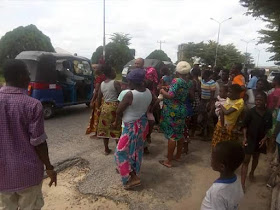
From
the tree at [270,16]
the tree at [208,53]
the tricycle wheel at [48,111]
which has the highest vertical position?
the tree at [208,53]

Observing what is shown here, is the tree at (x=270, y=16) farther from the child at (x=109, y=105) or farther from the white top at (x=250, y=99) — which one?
the child at (x=109, y=105)

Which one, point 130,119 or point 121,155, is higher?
point 130,119

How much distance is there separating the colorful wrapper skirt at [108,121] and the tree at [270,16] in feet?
8.05

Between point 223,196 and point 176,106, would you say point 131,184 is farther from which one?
point 223,196

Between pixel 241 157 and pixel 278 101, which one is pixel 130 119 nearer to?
pixel 241 157

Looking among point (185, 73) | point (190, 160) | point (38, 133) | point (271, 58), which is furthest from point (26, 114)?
point (271, 58)

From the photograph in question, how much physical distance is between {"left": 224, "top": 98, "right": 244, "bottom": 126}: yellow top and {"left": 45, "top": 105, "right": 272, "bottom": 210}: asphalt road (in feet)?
3.09

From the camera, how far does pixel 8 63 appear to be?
6.22 ft

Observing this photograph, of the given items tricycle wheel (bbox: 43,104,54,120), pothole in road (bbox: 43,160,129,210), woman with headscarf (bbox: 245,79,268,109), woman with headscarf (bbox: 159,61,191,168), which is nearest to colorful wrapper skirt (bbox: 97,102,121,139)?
woman with headscarf (bbox: 159,61,191,168)

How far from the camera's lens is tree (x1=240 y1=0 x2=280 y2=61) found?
2.51 meters

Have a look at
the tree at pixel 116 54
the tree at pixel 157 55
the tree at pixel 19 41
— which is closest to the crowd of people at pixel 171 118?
the tree at pixel 19 41

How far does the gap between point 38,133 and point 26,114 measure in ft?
0.55

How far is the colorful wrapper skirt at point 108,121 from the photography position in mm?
4229

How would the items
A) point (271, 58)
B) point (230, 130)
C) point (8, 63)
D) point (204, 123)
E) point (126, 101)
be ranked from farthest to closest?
1. point (271, 58)
2. point (204, 123)
3. point (230, 130)
4. point (126, 101)
5. point (8, 63)
